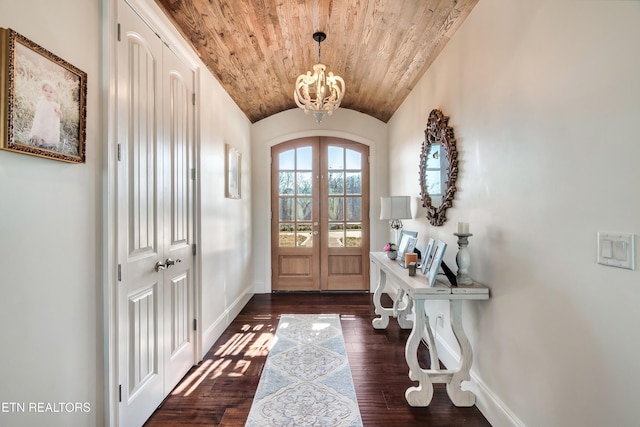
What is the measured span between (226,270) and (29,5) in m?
2.69

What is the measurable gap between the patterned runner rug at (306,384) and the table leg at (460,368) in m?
0.67

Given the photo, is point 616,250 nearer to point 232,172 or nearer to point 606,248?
point 606,248

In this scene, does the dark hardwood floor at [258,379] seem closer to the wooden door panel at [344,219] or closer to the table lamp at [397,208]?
the wooden door panel at [344,219]

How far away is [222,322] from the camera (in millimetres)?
3232

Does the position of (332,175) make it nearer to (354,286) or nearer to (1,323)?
(354,286)

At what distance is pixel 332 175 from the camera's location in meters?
4.86

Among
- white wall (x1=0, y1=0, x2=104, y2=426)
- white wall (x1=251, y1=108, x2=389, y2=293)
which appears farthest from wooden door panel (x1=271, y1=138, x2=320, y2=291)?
white wall (x1=0, y1=0, x2=104, y2=426)

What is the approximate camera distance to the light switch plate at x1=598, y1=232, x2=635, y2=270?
1.04m

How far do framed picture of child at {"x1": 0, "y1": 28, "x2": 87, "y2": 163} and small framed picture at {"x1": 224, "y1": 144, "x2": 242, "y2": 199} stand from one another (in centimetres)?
203

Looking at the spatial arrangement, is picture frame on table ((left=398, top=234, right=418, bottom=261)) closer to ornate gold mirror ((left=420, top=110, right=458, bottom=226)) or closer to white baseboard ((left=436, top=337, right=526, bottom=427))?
ornate gold mirror ((left=420, top=110, right=458, bottom=226))

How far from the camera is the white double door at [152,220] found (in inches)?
66.4

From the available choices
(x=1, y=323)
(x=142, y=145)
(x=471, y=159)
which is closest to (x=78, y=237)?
(x=1, y=323)

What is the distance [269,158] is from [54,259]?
3685mm

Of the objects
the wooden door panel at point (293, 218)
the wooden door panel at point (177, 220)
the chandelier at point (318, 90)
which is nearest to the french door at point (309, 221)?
the wooden door panel at point (293, 218)
